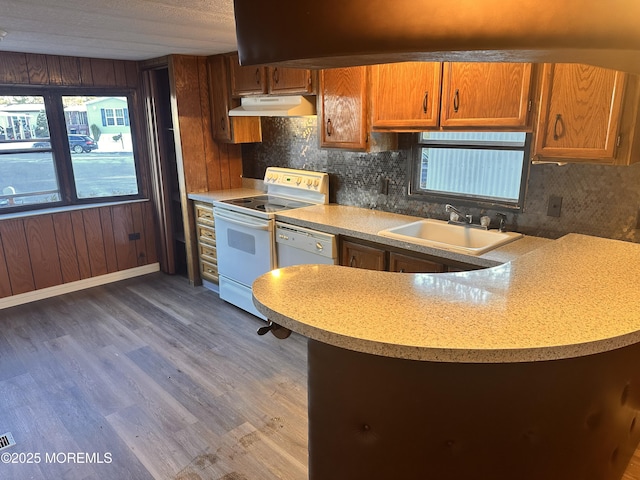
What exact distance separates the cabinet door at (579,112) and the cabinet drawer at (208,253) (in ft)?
9.64

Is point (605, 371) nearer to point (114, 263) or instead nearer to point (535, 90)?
point (535, 90)

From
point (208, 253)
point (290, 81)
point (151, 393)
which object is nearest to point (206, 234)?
point (208, 253)

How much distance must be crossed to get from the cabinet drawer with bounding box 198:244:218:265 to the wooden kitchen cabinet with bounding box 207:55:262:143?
3.38 ft

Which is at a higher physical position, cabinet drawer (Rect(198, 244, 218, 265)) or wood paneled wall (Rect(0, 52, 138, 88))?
wood paneled wall (Rect(0, 52, 138, 88))

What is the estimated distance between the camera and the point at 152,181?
15.1 feet

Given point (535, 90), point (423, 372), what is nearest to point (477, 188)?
point (535, 90)

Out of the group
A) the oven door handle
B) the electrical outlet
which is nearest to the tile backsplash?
the electrical outlet

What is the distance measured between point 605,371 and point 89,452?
2310mm

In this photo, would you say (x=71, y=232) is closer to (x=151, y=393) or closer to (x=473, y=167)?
(x=151, y=393)

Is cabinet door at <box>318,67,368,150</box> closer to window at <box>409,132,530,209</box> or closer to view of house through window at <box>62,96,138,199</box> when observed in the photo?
window at <box>409,132,530,209</box>

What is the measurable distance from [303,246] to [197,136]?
5.92 feet

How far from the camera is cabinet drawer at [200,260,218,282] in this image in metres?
4.21

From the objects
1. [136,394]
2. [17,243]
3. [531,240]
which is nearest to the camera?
[531,240]

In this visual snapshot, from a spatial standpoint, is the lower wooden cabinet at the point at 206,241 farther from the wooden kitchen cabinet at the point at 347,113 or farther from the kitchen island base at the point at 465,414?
the kitchen island base at the point at 465,414
